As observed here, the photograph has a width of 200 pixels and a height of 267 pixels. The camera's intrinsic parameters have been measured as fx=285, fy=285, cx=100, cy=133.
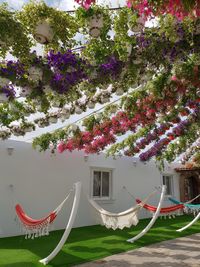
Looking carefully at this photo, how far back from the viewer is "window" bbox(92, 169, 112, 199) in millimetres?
10484

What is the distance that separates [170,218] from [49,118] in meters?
7.37

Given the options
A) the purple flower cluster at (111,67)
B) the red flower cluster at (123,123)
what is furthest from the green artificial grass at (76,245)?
the purple flower cluster at (111,67)

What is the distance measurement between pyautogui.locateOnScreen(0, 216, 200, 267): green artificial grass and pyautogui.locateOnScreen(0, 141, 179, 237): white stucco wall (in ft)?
2.71

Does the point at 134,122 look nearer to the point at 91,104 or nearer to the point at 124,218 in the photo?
the point at 91,104

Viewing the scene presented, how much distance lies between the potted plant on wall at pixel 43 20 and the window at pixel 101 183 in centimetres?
746

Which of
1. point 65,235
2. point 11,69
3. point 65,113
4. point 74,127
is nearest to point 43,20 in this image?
point 11,69

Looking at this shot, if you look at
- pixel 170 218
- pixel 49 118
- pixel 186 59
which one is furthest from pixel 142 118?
pixel 170 218

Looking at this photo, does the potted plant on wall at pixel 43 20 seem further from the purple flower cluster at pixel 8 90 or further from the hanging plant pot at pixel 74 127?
the hanging plant pot at pixel 74 127

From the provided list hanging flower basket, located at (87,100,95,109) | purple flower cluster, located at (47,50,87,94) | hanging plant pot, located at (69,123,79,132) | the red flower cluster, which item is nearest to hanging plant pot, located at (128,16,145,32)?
purple flower cluster, located at (47,50,87,94)

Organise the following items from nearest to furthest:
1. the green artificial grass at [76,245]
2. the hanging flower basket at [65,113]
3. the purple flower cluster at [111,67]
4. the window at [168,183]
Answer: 1. the purple flower cluster at [111,67]
2. the green artificial grass at [76,245]
3. the hanging flower basket at [65,113]
4. the window at [168,183]

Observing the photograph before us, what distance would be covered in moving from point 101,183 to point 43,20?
809cm

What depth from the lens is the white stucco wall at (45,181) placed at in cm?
793

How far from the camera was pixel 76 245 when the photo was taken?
6.36m

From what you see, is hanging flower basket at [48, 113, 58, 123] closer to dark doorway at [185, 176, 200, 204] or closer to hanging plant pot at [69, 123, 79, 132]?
hanging plant pot at [69, 123, 79, 132]
